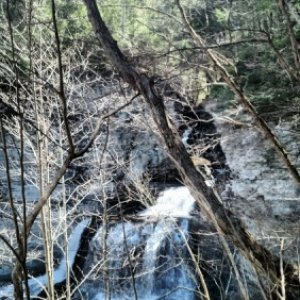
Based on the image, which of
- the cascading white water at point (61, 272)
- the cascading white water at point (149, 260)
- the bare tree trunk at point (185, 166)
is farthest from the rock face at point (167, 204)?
the bare tree trunk at point (185, 166)

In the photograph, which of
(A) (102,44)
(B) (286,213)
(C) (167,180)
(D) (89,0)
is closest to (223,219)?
(A) (102,44)

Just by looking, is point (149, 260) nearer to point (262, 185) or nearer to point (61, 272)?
point (61, 272)

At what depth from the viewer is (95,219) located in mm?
13695

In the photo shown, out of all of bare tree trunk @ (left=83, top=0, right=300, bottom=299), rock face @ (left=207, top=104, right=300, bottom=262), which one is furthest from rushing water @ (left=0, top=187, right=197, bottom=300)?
bare tree trunk @ (left=83, top=0, right=300, bottom=299)

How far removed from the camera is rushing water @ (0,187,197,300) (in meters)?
10.8

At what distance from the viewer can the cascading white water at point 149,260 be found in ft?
35.5

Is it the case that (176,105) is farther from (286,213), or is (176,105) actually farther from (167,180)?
(286,213)

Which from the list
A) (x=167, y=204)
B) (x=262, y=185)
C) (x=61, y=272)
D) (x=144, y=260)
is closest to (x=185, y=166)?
(x=144, y=260)

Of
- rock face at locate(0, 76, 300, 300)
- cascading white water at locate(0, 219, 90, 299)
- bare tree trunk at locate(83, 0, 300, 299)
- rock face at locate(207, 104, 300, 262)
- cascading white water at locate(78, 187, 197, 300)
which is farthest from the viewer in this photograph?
cascading white water at locate(0, 219, 90, 299)

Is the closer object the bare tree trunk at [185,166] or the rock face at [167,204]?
the bare tree trunk at [185,166]

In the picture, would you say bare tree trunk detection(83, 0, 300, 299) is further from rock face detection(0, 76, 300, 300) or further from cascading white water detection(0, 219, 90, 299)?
cascading white water detection(0, 219, 90, 299)

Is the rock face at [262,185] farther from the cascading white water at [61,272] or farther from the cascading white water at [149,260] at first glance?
the cascading white water at [61,272]

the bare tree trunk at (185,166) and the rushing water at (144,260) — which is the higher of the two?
the bare tree trunk at (185,166)

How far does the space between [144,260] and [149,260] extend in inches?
7.1
